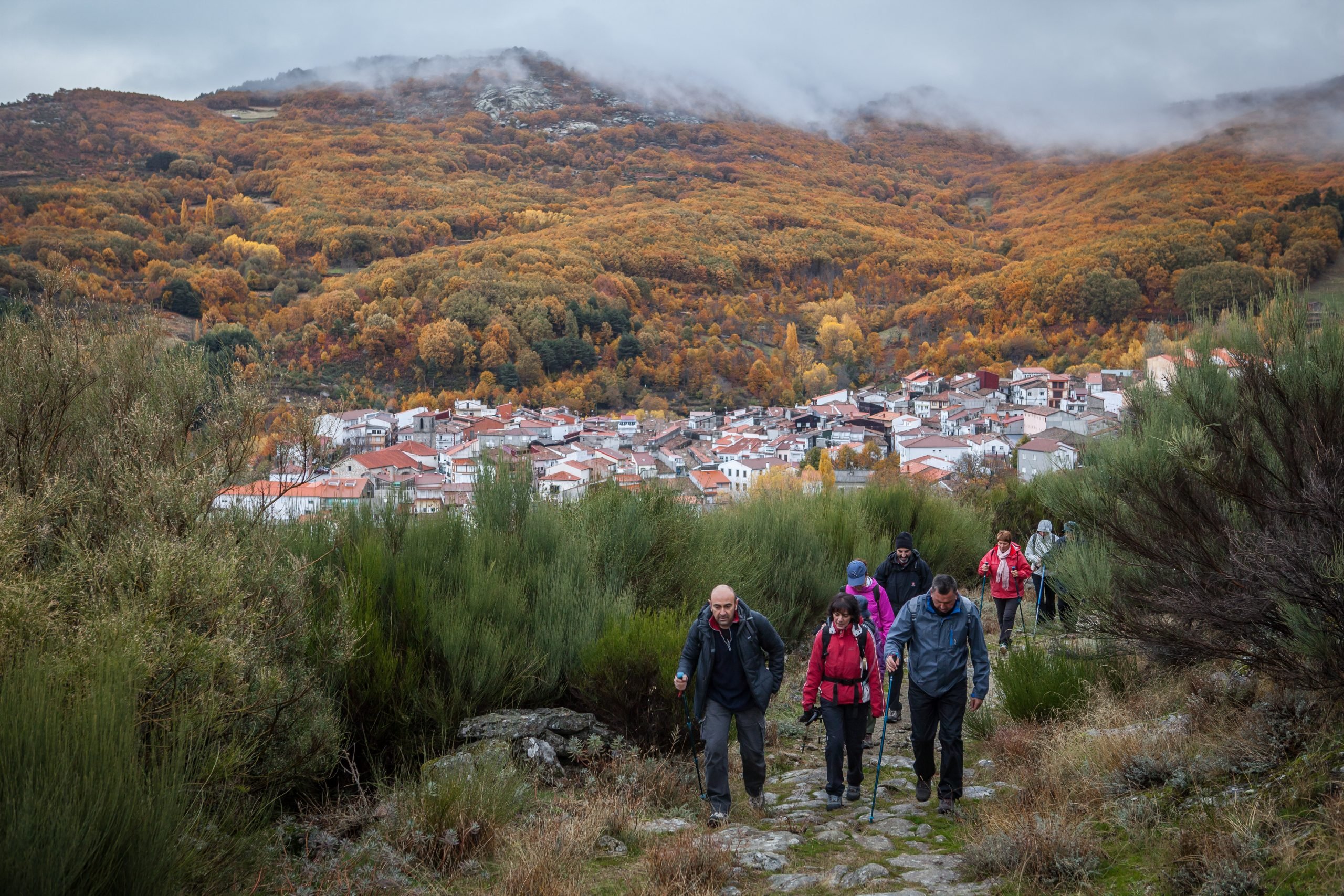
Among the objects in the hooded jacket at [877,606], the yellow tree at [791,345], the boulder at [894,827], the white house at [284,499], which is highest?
the yellow tree at [791,345]

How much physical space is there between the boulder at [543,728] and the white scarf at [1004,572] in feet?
15.2

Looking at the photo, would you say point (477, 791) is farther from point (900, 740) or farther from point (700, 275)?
point (700, 275)

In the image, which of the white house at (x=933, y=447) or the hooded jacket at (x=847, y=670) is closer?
the hooded jacket at (x=847, y=670)

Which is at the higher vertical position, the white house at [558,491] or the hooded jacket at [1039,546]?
the white house at [558,491]

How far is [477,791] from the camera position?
15.3 feet

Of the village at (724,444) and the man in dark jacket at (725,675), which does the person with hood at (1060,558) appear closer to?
the village at (724,444)

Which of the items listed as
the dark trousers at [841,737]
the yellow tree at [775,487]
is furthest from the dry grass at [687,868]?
the yellow tree at [775,487]

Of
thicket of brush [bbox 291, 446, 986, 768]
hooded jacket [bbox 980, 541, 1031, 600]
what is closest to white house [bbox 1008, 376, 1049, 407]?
hooded jacket [bbox 980, 541, 1031, 600]

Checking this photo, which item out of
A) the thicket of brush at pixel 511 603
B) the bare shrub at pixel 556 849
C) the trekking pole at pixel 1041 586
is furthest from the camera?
the trekking pole at pixel 1041 586

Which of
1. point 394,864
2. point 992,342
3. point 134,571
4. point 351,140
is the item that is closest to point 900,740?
point 394,864

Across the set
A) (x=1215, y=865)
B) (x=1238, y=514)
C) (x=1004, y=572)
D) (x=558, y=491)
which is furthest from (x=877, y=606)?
(x=1215, y=865)

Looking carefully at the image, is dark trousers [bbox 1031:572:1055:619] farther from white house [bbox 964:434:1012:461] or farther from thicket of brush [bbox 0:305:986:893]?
white house [bbox 964:434:1012:461]

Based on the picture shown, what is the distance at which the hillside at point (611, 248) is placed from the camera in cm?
8681

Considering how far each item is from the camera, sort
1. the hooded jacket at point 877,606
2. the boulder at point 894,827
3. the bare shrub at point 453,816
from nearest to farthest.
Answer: the bare shrub at point 453,816 < the boulder at point 894,827 < the hooded jacket at point 877,606
